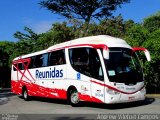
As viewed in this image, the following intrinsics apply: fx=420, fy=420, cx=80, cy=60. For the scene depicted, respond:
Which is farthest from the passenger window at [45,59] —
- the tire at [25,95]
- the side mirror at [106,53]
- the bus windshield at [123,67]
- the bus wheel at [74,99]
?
the side mirror at [106,53]

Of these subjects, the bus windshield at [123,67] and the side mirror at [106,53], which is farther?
the bus windshield at [123,67]

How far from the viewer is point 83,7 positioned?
41.6 m

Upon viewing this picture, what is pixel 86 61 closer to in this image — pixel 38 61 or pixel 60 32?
pixel 38 61

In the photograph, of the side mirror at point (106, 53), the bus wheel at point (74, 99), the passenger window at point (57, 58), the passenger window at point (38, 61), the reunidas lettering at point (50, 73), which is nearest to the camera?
the side mirror at point (106, 53)

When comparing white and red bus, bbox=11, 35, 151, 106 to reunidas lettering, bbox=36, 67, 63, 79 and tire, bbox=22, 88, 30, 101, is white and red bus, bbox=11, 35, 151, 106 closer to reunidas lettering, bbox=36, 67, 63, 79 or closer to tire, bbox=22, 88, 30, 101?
reunidas lettering, bbox=36, 67, 63, 79

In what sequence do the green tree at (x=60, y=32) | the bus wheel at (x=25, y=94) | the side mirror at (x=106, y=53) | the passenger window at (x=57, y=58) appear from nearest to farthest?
1. the side mirror at (x=106, y=53)
2. the passenger window at (x=57, y=58)
3. the bus wheel at (x=25, y=94)
4. the green tree at (x=60, y=32)

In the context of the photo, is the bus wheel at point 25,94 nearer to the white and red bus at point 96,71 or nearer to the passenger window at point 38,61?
the passenger window at point 38,61

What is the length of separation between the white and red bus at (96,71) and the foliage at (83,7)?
20434mm

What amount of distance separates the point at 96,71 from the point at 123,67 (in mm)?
1117

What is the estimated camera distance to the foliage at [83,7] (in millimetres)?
41384

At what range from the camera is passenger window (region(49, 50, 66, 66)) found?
19.9 m

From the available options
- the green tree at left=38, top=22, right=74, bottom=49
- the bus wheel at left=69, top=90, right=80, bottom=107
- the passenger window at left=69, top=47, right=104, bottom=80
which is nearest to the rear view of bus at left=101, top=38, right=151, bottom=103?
the passenger window at left=69, top=47, right=104, bottom=80

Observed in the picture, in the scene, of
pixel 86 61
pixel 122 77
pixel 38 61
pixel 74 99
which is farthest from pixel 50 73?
pixel 122 77

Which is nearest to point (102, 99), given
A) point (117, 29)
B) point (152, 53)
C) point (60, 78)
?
point (60, 78)
